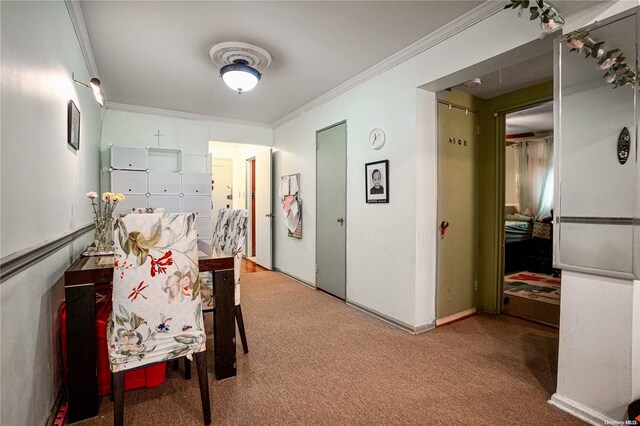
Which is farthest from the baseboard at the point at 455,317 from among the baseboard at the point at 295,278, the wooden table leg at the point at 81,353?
the wooden table leg at the point at 81,353

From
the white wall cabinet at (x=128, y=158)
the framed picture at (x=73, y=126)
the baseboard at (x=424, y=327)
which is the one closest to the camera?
the framed picture at (x=73, y=126)

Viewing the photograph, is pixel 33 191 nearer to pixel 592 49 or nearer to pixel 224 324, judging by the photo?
pixel 224 324

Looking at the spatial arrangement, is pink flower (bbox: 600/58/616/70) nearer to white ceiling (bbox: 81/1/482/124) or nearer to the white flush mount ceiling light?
white ceiling (bbox: 81/1/482/124)

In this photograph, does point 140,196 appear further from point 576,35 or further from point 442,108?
point 576,35

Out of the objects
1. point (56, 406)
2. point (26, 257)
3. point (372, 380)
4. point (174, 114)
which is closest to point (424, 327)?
point (372, 380)

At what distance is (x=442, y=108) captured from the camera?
303cm

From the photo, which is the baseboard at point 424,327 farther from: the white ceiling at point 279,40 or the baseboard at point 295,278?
the white ceiling at point 279,40

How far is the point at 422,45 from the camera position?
104 inches

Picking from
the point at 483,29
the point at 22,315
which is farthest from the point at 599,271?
the point at 22,315

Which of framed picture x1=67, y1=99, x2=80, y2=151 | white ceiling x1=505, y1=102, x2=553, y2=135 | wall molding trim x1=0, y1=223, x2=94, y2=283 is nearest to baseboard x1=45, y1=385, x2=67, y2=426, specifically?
wall molding trim x1=0, y1=223, x2=94, y2=283

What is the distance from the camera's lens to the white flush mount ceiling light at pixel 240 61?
2699 mm

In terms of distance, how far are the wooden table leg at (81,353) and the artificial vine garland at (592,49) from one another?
2.71m

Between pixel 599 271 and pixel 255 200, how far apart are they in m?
5.27

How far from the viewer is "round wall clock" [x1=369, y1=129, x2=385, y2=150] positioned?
3.14m
